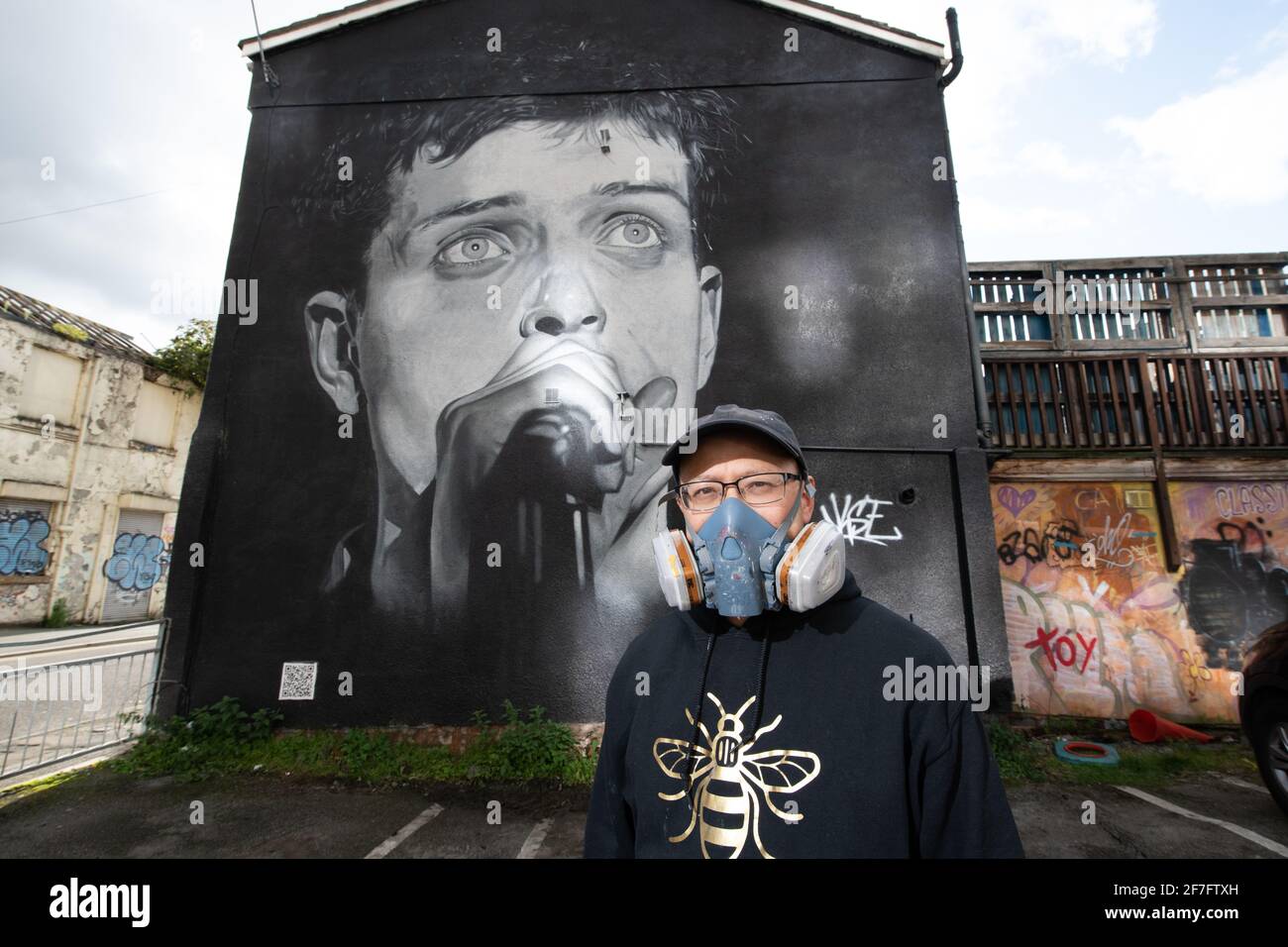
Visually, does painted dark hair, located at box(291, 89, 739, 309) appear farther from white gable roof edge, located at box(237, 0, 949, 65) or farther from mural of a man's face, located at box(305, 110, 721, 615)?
white gable roof edge, located at box(237, 0, 949, 65)

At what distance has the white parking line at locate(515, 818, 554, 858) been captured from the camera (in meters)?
4.28

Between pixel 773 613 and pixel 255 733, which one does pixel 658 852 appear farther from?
pixel 255 733

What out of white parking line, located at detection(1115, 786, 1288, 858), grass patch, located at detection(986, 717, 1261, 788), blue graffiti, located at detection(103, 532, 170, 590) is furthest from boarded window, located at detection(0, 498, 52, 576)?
white parking line, located at detection(1115, 786, 1288, 858)

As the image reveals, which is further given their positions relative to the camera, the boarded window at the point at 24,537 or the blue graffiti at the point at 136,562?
the blue graffiti at the point at 136,562

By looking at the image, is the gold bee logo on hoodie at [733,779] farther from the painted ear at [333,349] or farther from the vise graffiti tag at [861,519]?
the painted ear at [333,349]

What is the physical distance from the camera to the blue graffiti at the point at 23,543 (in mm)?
14258

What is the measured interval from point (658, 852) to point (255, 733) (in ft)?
20.9

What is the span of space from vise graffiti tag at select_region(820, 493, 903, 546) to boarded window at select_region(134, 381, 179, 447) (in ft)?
68.8

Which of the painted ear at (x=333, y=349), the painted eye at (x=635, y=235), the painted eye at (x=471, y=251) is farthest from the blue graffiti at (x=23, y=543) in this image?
the painted eye at (x=635, y=235)

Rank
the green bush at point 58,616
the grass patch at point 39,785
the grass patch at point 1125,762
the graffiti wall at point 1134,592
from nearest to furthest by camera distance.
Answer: the grass patch at point 39,785, the grass patch at point 1125,762, the graffiti wall at point 1134,592, the green bush at point 58,616

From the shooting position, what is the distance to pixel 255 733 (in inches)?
237

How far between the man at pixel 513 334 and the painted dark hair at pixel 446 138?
0.03 meters

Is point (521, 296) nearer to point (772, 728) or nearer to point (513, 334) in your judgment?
point (513, 334)
